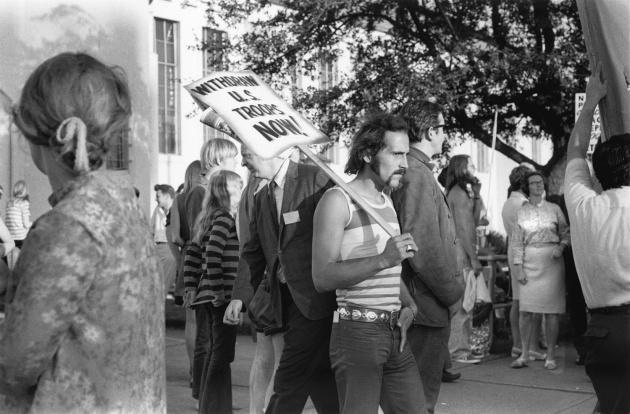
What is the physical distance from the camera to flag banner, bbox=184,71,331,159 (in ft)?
13.4

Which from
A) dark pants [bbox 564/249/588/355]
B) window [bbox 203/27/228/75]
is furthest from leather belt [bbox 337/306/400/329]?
window [bbox 203/27/228/75]

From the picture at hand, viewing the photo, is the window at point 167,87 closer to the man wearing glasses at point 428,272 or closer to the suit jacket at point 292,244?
the suit jacket at point 292,244

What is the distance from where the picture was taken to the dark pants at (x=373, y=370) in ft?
→ 13.2

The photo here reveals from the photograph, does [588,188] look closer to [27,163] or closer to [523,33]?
[523,33]

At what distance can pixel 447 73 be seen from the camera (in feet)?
39.2

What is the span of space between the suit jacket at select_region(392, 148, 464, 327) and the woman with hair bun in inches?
94.1

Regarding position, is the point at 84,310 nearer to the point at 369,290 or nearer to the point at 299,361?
the point at 369,290

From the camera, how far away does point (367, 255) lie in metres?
4.20

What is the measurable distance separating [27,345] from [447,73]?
10.4 m

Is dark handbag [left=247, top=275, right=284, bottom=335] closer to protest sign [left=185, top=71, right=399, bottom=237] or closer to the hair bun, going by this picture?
protest sign [left=185, top=71, right=399, bottom=237]

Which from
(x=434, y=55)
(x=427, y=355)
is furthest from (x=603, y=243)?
(x=434, y=55)

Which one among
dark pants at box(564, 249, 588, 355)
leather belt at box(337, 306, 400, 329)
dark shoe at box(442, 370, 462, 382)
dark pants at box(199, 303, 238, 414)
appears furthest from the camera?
dark pants at box(564, 249, 588, 355)

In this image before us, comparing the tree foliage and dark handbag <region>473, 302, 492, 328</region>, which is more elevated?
the tree foliage

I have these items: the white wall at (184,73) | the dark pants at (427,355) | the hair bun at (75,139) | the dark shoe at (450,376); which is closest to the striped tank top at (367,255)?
the dark pants at (427,355)
